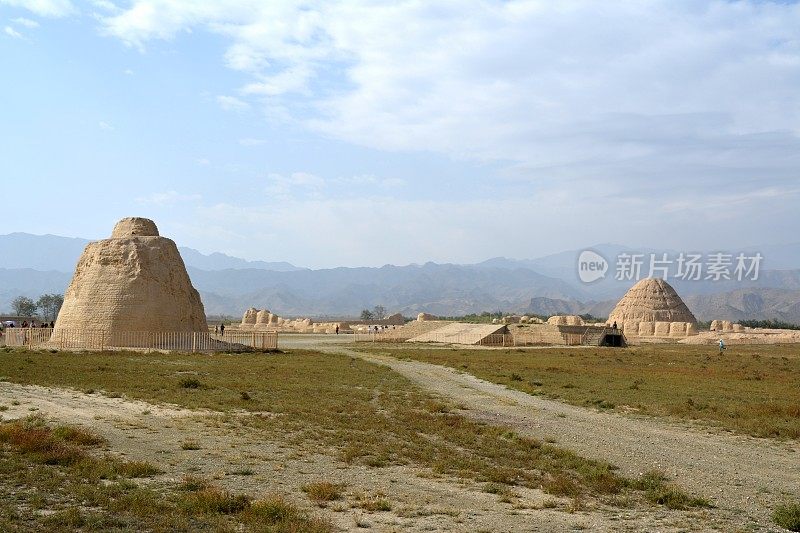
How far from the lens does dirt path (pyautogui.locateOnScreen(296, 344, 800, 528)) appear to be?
29.0 ft

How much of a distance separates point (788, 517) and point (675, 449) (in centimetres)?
464

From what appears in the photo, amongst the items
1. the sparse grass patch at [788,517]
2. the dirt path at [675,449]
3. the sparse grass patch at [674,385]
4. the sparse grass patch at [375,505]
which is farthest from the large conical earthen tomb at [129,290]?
the sparse grass patch at [788,517]

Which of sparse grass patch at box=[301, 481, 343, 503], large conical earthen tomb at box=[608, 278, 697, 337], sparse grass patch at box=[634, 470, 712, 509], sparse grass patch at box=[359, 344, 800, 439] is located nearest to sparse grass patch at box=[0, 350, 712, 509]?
sparse grass patch at box=[634, 470, 712, 509]

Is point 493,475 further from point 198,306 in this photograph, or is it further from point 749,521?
point 198,306

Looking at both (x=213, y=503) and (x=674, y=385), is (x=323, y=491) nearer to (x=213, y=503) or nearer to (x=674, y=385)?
(x=213, y=503)

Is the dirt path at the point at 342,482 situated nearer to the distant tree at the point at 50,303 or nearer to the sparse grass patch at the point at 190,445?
the sparse grass patch at the point at 190,445

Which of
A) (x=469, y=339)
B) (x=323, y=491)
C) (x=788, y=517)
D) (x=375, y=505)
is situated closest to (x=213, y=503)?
(x=323, y=491)

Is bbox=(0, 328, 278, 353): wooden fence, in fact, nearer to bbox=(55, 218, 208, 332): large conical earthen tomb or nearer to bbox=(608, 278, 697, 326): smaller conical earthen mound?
bbox=(55, 218, 208, 332): large conical earthen tomb

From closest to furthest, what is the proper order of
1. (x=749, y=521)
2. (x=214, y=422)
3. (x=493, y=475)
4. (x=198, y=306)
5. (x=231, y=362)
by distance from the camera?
(x=749, y=521)
(x=493, y=475)
(x=214, y=422)
(x=231, y=362)
(x=198, y=306)

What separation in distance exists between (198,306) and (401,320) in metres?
62.3

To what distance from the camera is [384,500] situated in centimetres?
777

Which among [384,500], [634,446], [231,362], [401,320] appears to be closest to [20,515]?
[384,500]

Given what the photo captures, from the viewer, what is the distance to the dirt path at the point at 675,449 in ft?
29.0

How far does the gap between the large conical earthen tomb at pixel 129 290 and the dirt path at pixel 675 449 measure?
18732mm
